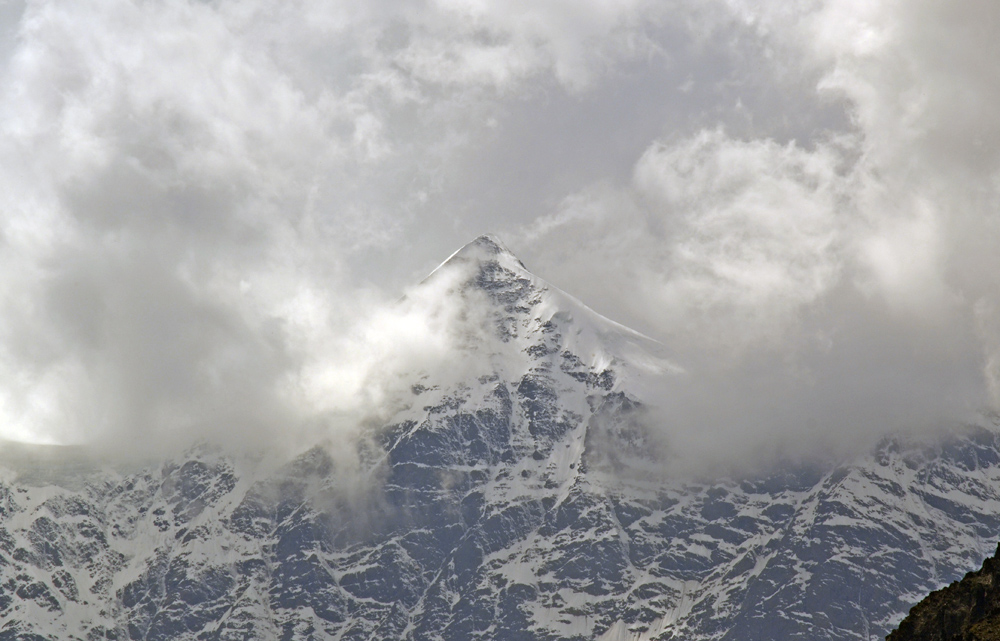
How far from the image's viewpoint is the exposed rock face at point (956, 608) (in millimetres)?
91125

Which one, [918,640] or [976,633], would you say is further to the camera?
[918,640]

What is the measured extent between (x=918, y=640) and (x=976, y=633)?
15.3m

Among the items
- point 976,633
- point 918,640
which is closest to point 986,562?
point 918,640

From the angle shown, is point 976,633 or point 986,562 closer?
point 976,633

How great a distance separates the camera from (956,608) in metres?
93.3

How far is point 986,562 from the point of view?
9819cm

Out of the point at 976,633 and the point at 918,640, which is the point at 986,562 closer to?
the point at 918,640

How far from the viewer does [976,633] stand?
266 ft

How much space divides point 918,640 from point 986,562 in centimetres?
783

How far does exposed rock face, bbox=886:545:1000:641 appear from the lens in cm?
9112
